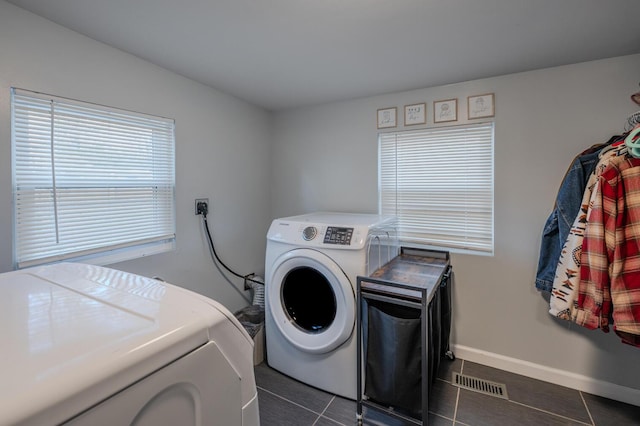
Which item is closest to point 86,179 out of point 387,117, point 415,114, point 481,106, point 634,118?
point 387,117

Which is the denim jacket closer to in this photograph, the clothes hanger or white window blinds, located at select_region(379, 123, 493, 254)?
the clothes hanger

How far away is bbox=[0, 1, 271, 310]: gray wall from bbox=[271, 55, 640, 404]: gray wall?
3.80 ft

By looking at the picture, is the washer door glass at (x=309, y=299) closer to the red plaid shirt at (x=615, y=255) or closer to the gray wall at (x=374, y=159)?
the gray wall at (x=374, y=159)

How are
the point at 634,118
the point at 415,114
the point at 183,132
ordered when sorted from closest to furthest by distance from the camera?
the point at 634,118 < the point at 183,132 < the point at 415,114

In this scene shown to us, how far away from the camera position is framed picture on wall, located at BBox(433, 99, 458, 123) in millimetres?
2119

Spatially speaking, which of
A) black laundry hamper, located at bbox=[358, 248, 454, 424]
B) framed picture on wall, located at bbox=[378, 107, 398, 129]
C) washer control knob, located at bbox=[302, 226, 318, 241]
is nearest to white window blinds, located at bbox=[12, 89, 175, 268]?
washer control knob, located at bbox=[302, 226, 318, 241]

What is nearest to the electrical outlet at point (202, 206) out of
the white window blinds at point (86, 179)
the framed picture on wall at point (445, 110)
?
the white window blinds at point (86, 179)

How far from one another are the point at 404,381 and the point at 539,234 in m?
1.36

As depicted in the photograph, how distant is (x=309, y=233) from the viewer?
184 centimetres

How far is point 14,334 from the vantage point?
500 millimetres

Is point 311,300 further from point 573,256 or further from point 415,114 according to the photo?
point 415,114

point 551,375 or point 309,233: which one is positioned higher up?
point 309,233

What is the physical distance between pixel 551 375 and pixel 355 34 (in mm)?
2508

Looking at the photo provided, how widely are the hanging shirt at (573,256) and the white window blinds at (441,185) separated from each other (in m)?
0.52
